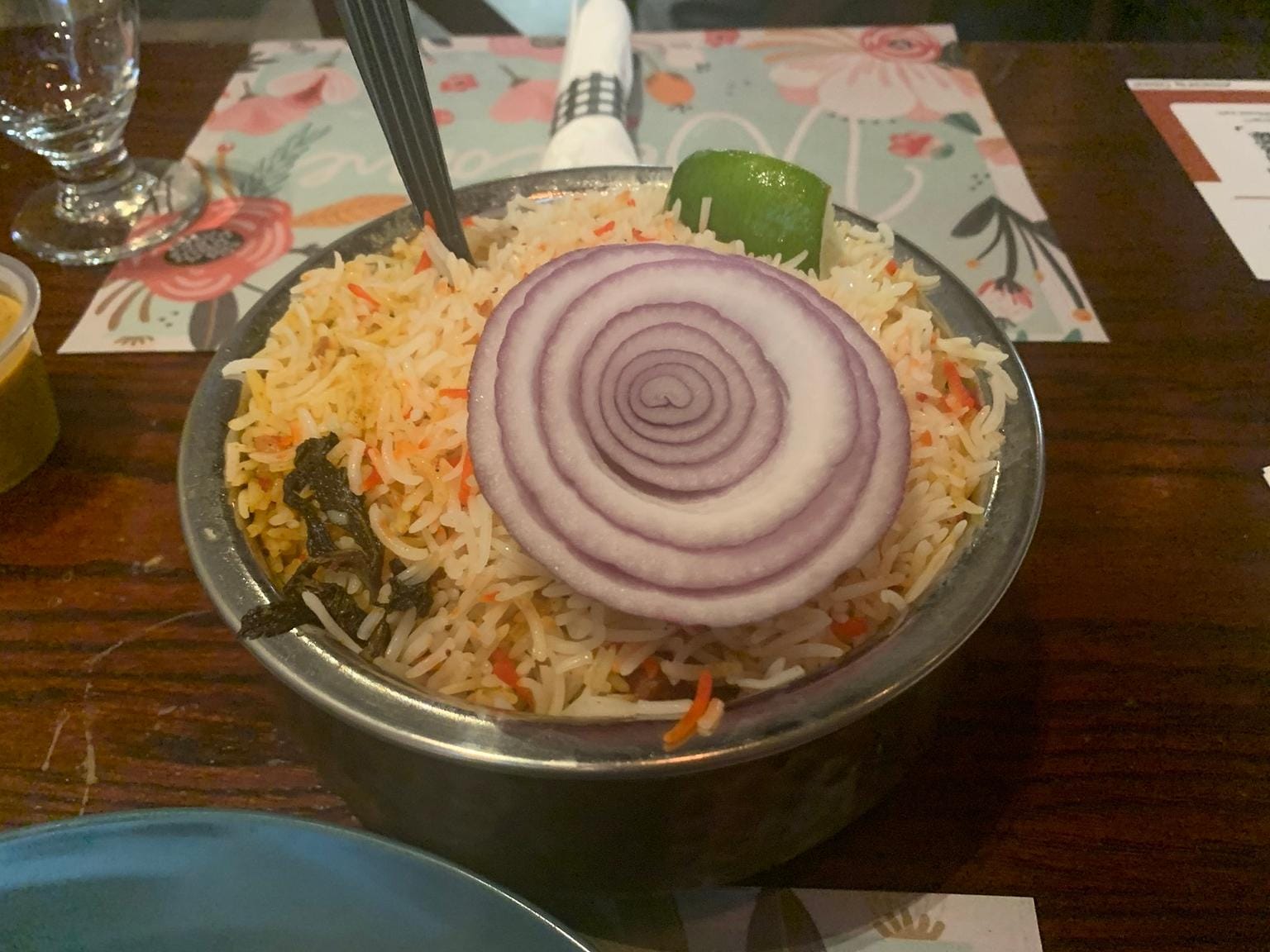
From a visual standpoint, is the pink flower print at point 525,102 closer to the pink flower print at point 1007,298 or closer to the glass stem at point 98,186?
the glass stem at point 98,186

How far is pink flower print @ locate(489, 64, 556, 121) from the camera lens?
7.07ft

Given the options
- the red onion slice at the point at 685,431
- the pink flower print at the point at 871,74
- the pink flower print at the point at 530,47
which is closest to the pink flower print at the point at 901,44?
the pink flower print at the point at 871,74

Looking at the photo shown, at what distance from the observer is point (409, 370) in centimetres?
102

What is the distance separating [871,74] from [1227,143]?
31.5 inches

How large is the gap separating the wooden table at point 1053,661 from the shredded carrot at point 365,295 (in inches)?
17.9

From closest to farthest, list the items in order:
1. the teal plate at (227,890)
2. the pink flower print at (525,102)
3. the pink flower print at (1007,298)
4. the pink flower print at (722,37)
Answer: the teal plate at (227,890)
the pink flower print at (1007,298)
the pink flower print at (525,102)
the pink flower print at (722,37)

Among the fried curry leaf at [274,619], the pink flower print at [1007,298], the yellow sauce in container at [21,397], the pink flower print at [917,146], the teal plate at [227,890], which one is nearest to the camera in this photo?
the teal plate at [227,890]

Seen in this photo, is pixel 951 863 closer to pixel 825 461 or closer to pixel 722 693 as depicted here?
pixel 722 693

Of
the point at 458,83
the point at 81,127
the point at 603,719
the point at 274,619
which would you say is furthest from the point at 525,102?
the point at 603,719

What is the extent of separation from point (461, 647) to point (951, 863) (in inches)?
21.6

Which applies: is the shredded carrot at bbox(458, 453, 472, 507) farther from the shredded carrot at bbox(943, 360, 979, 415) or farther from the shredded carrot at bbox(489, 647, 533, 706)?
the shredded carrot at bbox(943, 360, 979, 415)

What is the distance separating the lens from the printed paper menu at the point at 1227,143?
184cm

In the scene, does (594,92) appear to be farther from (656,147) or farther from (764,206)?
(764,206)

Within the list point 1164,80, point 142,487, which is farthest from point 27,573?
point 1164,80
